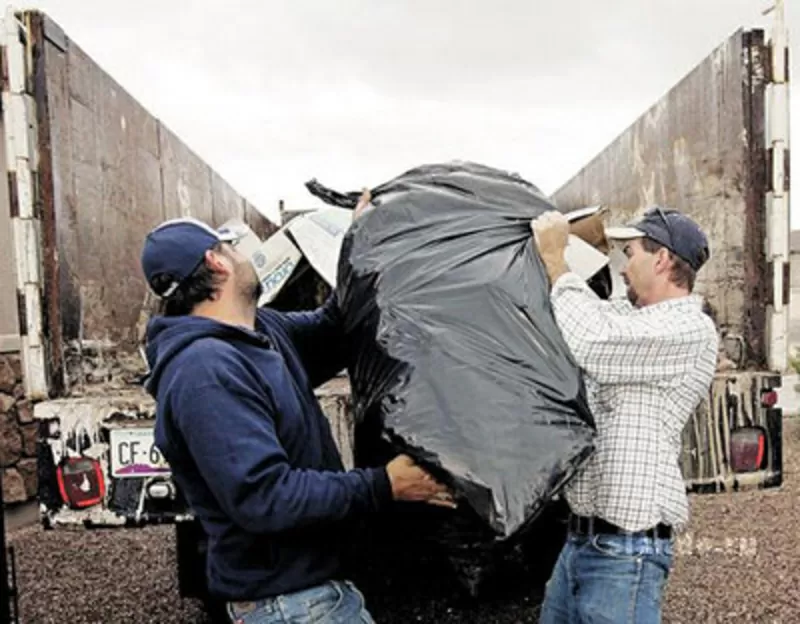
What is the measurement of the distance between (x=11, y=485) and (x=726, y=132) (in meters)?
4.35

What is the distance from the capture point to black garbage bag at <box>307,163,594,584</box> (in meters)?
1.50

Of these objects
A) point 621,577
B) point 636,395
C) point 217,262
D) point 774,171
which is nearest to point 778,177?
point 774,171

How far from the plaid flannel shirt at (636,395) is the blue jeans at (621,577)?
0.05 metres

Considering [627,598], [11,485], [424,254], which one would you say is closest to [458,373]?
[424,254]

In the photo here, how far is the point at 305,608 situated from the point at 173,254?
2.19 feet

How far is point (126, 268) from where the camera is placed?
9.93ft

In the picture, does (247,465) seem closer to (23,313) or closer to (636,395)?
(636,395)

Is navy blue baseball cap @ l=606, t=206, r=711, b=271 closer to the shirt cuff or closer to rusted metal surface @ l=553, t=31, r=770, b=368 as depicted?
the shirt cuff

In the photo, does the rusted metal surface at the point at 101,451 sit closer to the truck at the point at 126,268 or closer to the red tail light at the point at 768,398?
the truck at the point at 126,268

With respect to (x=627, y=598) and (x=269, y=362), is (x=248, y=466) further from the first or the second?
(x=627, y=598)

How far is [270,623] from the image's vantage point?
5.18ft

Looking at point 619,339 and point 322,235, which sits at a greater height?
point 322,235

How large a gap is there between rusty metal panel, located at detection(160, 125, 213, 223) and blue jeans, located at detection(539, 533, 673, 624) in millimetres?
2225

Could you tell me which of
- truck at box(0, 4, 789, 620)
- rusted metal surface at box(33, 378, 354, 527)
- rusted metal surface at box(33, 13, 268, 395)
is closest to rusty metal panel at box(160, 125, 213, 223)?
rusted metal surface at box(33, 13, 268, 395)
